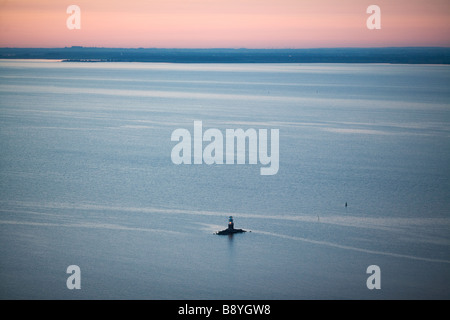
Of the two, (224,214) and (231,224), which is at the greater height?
(224,214)

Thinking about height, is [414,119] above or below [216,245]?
above

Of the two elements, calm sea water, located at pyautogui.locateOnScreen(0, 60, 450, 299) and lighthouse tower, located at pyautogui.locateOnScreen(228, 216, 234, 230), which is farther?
lighthouse tower, located at pyautogui.locateOnScreen(228, 216, 234, 230)

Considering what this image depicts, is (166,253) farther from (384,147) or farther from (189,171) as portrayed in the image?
(384,147)

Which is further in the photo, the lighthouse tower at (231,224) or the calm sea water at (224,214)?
the lighthouse tower at (231,224)

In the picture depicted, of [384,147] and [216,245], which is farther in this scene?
[384,147]

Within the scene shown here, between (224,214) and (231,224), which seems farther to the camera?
(224,214)
